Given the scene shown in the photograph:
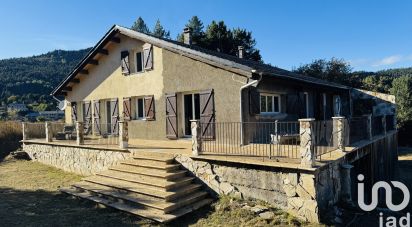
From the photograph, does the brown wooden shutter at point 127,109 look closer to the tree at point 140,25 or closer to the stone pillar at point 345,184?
the stone pillar at point 345,184

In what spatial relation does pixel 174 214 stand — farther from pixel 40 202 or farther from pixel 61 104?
pixel 61 104

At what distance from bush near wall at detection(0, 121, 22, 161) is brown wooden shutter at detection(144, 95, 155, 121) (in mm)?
8762

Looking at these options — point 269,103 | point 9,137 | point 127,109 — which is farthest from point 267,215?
point 9,137

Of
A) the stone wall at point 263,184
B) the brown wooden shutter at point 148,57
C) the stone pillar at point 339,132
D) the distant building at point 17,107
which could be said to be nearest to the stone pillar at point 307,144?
the stone wall at point 263,184

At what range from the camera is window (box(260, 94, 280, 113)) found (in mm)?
13207

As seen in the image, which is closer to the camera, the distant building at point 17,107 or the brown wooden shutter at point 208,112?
the brown wooden shutter at point 208,112

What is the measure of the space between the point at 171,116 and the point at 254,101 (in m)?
3.76

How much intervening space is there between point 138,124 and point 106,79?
3371mm

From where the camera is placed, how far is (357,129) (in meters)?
11.2

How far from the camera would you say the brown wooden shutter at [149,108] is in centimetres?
1465

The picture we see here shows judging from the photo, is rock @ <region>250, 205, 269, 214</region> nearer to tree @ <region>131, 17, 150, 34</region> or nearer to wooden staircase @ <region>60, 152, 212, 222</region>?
wooden staircase @ <region>60, 152, 212, 222</region>

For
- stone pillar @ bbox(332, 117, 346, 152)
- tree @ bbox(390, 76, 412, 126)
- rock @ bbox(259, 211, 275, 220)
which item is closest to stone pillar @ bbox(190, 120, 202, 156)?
rock @ bbox(259, 211, 275, 220)

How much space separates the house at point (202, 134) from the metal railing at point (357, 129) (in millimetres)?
39

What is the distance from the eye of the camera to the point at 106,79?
17.1 metres
